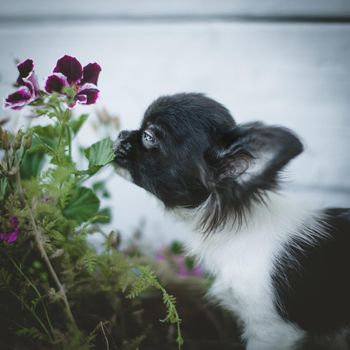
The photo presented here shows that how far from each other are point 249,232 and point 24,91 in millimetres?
676

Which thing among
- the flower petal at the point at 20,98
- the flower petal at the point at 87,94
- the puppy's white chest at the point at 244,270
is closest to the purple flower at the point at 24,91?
the flower petal at the point at 20,98

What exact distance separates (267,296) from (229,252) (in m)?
0.15

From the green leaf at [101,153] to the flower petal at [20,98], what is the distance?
0.19 metres

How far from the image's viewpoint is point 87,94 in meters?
0.94

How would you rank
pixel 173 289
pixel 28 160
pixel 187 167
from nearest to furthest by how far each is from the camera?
1. pixel 187 167
2. pixel 28 160
3. pixel 173 289

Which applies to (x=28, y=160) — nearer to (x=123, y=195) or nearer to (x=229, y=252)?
(x=229, y=252)

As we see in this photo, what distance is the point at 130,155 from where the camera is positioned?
3.78 ft

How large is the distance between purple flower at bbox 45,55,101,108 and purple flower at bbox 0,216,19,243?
31cm

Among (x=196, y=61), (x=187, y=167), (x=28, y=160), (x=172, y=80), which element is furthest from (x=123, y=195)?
(x=187, y=167)

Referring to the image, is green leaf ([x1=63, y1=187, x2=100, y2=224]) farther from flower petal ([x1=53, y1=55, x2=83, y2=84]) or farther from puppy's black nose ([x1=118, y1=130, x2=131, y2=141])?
flower petal ([x1=53, y1=55, x2=83, y2=84])

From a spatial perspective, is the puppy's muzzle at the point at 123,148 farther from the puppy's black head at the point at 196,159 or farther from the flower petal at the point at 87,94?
the flower petal at the point at 87,94

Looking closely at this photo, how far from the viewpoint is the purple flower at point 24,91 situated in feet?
3.02

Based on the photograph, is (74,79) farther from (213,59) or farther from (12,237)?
(213,59)

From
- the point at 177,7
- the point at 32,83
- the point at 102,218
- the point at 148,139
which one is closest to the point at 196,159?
the point at 148,139
